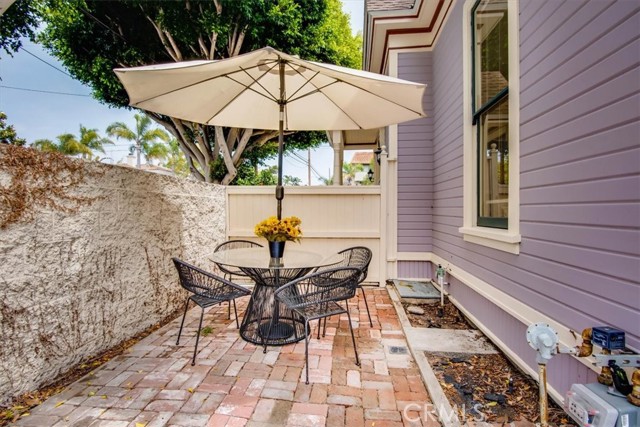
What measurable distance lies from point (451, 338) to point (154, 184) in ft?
10.7

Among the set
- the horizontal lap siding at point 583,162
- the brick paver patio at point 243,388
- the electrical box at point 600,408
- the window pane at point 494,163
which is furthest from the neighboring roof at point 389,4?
the electrical box at point 600,408

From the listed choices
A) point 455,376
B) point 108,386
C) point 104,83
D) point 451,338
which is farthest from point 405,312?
point 104,83

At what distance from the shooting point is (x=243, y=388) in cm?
211

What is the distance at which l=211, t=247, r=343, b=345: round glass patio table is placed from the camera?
275 cm

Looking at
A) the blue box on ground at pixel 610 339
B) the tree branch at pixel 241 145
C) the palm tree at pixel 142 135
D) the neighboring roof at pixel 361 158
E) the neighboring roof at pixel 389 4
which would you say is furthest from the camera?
the neighboring roof at pixel 361 158

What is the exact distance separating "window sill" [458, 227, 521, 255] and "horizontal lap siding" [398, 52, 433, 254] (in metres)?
1.44

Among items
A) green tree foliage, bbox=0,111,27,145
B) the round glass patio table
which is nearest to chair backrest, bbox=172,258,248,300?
the round glass patio table

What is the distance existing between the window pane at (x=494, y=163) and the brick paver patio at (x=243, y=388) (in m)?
1.48

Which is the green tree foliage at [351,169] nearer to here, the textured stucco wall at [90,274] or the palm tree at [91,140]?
the palm tree at [91,140]

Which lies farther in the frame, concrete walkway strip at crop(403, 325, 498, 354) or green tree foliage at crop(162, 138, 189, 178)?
green tree foliage at crop(162, 138, 189, 178)

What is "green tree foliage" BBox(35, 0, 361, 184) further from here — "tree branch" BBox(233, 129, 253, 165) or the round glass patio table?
the round glass patio table

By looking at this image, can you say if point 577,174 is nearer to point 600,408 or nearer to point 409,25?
point 600,408

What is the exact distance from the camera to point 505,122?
8.66ft

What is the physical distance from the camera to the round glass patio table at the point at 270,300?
275 centimetres
